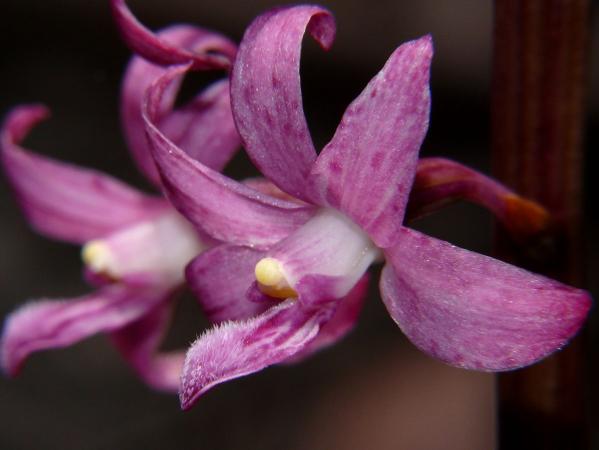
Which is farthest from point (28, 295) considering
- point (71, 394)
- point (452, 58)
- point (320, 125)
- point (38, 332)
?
point (38, 332)

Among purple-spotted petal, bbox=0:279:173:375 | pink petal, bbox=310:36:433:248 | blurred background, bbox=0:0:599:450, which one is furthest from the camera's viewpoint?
blurred background, bbox=0:0:599:450

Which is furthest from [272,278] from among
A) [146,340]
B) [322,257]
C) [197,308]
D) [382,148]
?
[197,308]

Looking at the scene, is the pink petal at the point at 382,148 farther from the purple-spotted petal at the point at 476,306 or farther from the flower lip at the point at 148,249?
the flower lip at the point at 148,249

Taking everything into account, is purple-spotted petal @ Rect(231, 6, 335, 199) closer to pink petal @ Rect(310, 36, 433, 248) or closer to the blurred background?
pink petal @ Rect(310, 36, 433, 248)

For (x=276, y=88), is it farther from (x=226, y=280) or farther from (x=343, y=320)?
(x=343, y=320)

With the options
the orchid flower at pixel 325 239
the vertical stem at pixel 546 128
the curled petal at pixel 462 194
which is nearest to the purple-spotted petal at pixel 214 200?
the orchid flower at pixel 325 239

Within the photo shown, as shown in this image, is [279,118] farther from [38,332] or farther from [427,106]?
[38,332]

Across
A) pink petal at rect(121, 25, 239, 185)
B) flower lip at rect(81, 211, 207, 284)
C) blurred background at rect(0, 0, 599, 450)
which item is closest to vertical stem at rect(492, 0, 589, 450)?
pink petal at rect(121, 25, 239, 185)

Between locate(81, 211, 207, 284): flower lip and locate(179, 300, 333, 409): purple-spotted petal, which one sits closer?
locate(179, 300, 333, 409): purple-spotted petal
